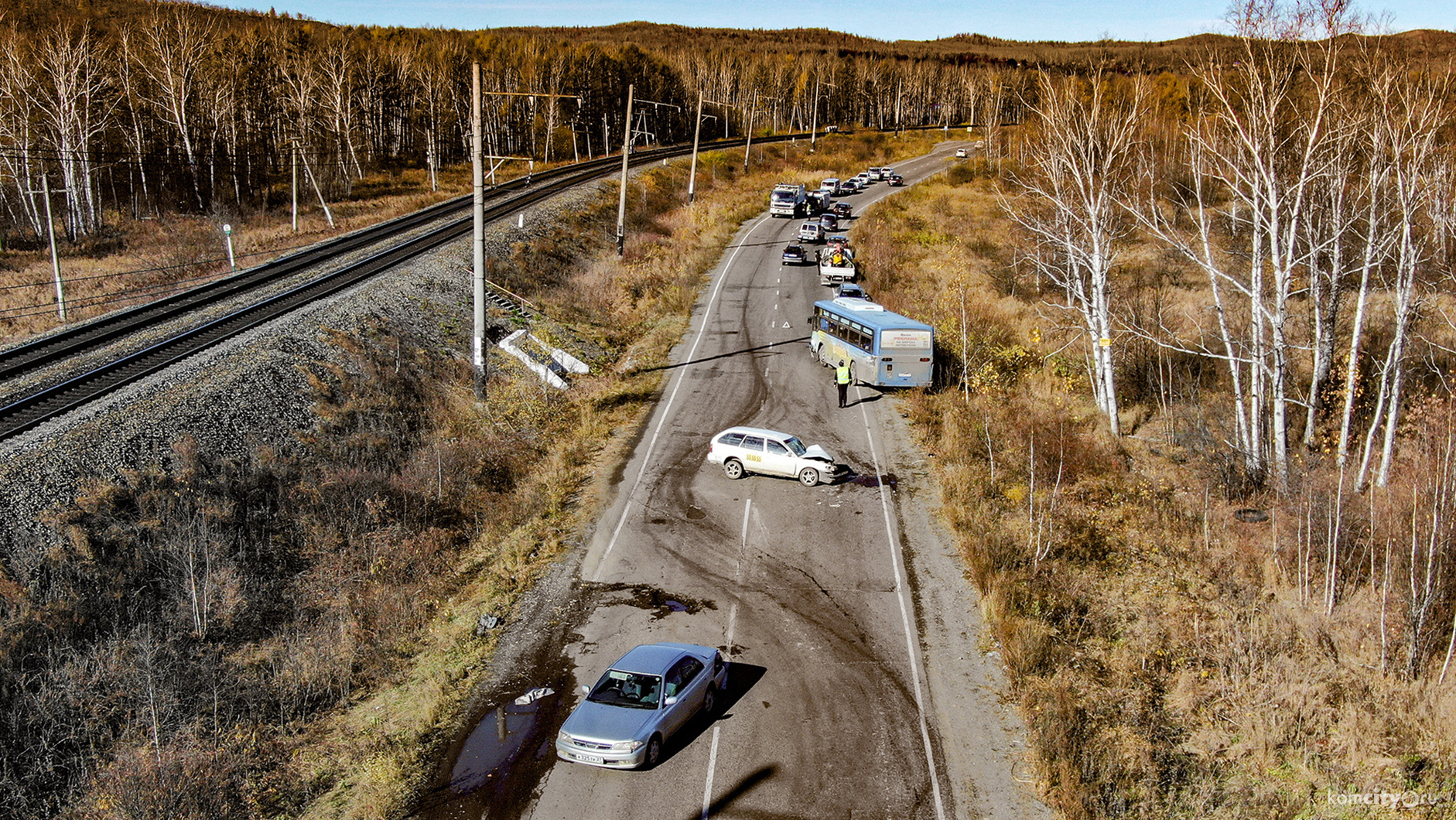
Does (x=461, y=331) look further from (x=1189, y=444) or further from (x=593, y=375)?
(x=1189, y=444)

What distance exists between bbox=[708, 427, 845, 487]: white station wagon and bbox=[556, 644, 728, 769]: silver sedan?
8.88 m

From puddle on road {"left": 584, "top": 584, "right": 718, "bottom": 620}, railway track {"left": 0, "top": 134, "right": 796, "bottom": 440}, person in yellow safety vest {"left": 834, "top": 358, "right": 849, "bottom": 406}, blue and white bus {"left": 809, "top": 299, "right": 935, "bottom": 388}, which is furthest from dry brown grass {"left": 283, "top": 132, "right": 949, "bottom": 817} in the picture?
blue and white bus {"left": 809, "top": 299, "right": 935, "bottom": 388}

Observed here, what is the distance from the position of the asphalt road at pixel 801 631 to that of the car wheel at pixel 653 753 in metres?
0.16

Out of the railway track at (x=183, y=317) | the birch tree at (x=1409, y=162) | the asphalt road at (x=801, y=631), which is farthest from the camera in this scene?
the railway track at (x=183, y=317)

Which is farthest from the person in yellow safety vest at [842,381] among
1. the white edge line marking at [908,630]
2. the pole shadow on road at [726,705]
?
the pole shadow on road at [726,705]

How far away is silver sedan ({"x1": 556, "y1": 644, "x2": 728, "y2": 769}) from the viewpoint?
40.5 feet

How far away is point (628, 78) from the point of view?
122 meters

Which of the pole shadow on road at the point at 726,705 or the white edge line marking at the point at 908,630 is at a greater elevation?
the white edge line marking at the point at 908,630

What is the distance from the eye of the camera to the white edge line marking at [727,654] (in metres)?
12.0

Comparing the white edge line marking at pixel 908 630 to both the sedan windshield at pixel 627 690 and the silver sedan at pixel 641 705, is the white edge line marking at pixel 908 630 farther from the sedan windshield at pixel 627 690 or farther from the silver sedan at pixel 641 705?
the sedan windshield at pixel 627 690

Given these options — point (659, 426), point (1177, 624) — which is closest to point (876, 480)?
point (659, 426)

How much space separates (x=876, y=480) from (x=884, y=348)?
6.61 meters

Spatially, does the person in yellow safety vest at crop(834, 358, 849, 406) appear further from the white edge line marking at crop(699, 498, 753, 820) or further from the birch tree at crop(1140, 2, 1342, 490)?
the birch tree at crop(1140, 2, 1342, 490)

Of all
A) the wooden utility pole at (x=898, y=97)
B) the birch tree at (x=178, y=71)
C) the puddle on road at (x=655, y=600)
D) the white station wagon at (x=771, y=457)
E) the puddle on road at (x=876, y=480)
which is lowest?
the puddle on road at (x=655, y=600)
